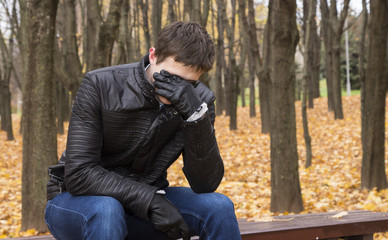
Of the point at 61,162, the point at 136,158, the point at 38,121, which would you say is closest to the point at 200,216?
the point at 136,158

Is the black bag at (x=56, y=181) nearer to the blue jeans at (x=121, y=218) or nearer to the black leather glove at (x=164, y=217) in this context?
the blue jeans at (x=121, y=218)

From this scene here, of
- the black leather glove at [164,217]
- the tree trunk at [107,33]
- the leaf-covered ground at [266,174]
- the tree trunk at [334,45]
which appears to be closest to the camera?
the black leather glove at [164,217]

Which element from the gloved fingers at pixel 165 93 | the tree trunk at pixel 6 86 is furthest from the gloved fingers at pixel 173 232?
the tree trunk at pixel 6 86

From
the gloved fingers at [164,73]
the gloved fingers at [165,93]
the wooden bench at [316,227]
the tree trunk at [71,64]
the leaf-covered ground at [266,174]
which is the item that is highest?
the tree trunk at [71,64]

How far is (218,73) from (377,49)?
13712mm

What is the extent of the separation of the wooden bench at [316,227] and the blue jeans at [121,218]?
1.72 feet

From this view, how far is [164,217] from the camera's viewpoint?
2217mm

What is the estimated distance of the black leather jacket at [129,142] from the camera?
7.39 feet

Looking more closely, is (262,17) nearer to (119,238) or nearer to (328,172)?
(328,172)

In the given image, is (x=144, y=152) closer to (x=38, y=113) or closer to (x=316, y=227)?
(x=316, y=227)

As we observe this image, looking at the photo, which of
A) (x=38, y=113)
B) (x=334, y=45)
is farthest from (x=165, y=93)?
(x=334, y=45)

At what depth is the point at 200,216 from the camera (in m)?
A: 2.43

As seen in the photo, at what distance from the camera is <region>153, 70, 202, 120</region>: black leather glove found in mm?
2234

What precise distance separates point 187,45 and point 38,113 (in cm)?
340
